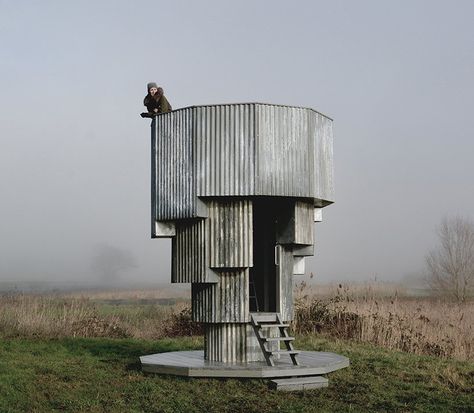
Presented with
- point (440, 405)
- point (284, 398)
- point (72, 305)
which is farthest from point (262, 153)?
point (72, 305)

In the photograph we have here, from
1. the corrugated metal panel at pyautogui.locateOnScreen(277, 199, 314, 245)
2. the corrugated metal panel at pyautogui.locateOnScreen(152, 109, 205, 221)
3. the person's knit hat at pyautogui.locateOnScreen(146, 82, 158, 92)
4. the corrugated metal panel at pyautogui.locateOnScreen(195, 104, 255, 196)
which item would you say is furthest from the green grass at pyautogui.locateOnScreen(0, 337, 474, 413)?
the person's knit hat at pyautogui.locateOnScreen(146, 82, 158, 92)

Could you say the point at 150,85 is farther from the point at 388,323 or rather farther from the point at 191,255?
the point at 388,323

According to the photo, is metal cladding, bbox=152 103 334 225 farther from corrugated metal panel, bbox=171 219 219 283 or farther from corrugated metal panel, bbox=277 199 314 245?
corrugated metal panel, bbox=277 199 314 245

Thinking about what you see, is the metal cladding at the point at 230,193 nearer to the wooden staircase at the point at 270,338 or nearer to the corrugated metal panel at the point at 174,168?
the corrugated metal panel at the point at 174,168

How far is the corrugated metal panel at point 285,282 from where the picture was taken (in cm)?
1218

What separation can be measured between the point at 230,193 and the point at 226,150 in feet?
2.31

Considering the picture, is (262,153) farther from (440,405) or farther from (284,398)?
(440,405)

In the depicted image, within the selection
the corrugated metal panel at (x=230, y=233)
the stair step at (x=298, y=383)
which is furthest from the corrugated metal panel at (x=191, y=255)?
the stair step at (x=298, y=383)

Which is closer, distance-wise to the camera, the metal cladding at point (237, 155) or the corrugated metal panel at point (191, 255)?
the metal cladding at point (237, 155)

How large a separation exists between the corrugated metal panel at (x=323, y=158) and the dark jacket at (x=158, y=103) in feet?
9.32

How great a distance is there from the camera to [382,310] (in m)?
18.8

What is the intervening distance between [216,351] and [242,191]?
2808 millimetres

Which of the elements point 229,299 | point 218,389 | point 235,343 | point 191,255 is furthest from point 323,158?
point 218,389

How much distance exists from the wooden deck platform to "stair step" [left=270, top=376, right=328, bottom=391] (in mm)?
98
